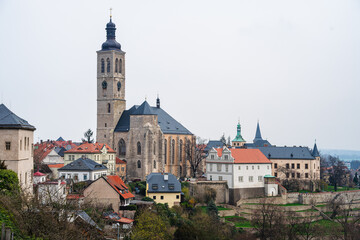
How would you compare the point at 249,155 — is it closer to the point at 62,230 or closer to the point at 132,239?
the point at 132,239

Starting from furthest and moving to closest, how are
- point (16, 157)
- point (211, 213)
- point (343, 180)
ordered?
point (343, 180), point (211, 213), point (16, 157)

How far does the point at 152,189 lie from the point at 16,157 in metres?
24.5

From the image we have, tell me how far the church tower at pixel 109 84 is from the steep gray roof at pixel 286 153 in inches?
905

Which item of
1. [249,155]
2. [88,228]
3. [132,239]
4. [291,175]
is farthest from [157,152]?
[88,228]

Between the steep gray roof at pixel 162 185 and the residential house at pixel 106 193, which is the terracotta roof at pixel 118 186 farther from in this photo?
the steep gray roof at pixel 162 185

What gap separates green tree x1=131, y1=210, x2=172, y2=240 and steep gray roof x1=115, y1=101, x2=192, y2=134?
36.1m

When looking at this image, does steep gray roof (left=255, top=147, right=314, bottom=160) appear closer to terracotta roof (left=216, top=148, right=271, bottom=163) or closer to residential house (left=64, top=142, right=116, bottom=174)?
terracotta roof (left=216, top=148, right=271, bottom=163)

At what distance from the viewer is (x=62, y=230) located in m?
25.1

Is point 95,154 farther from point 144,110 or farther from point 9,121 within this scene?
point 9,121

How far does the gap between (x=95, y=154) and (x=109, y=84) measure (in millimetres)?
13768

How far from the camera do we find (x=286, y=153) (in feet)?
267

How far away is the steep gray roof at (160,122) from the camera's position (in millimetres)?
80119

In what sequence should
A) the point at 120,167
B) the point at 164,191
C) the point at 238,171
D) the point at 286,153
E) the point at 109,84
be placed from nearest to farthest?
1. the point at 164,191
2. the point at 238,171
3. the point at 120,167
4. the point at 286,153
5. the point at 109,84

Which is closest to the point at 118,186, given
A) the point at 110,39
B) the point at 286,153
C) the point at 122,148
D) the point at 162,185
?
the point at 162,185
